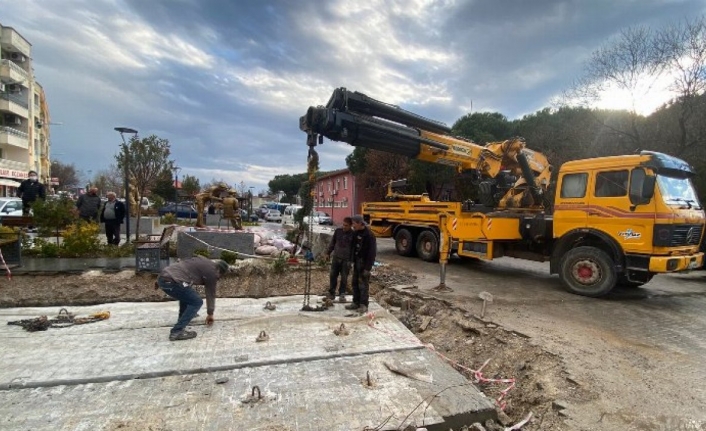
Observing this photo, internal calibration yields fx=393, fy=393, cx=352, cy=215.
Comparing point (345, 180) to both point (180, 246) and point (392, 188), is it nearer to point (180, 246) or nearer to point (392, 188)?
point (392, 188)

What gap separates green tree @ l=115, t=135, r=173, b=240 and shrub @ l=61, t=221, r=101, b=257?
8.05 feet

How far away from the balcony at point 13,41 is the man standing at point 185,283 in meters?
43.9

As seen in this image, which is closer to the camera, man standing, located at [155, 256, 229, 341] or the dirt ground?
the dirt ground

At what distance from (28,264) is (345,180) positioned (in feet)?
94.3

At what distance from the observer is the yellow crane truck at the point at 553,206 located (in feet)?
21.6

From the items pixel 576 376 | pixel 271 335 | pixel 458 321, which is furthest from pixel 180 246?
pixel 576 376

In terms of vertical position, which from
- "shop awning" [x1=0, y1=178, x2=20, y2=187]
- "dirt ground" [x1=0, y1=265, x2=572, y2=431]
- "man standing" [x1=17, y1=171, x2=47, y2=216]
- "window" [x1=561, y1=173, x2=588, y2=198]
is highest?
"shop awning" [x1=0, y1=178, x2=20, y2=187]

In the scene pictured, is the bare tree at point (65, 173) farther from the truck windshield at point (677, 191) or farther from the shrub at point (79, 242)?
the truck windshield at point (677, 191)

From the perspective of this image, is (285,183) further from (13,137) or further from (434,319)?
(434,319)

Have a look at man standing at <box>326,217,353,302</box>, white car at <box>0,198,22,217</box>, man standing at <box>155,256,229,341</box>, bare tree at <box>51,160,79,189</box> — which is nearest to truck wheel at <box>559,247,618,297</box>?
man standing at <box>326,217,353,302</box>

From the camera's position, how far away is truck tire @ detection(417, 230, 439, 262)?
36.3 ft

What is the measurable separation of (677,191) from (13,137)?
44823 millimetres

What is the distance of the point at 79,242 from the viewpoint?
8016 millimetres

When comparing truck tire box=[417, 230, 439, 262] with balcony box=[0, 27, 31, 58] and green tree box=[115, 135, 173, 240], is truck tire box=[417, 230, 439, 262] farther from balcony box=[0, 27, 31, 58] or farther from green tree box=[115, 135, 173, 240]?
balcony box=[0, 27, 31, 58]
